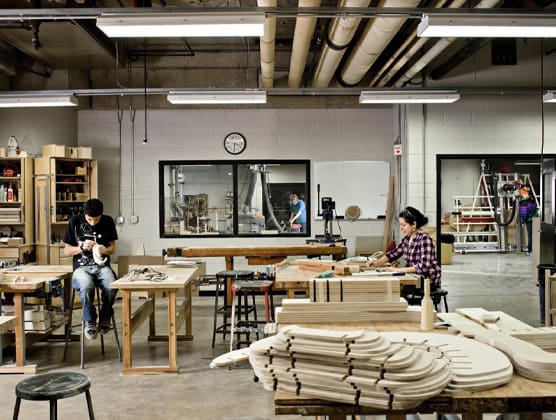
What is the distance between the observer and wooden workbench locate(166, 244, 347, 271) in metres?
7.34

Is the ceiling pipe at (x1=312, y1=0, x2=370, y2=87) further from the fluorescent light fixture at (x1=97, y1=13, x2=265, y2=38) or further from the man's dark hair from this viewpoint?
the man's dark hair

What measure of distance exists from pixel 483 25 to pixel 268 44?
2545 mm

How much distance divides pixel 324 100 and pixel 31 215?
16.1 feet

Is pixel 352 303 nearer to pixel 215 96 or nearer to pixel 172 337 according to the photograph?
pixel 172 337

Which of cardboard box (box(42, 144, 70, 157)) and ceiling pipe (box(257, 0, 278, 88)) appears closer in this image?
ceiling pipe (box(257, 0, 278, 88))

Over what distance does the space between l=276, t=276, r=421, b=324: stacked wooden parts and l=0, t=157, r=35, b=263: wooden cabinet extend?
20.6 ft

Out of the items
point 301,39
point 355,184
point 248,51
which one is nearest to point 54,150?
point 248,51

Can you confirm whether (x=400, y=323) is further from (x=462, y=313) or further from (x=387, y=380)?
(x=387, y=380)

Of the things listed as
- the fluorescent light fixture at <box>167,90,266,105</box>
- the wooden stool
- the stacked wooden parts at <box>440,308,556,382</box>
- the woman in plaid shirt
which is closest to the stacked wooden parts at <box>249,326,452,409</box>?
the stacked wooden parts at <box>440,308,556,382</box>

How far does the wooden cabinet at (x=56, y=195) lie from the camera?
8.37 meters

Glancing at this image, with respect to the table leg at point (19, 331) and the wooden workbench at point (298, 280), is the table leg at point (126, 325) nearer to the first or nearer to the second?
the table leg at point (19, 331)

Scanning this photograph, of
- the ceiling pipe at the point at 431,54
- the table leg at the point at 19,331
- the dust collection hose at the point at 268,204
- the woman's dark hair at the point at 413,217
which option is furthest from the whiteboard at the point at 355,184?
the table leg at the point at 19,331

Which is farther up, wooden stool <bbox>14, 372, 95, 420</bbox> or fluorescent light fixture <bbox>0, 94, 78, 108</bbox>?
fluorescent light fixture <bbox>0, 94, 78, 108</bbox>

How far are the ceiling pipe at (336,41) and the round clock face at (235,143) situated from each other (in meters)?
1.75
